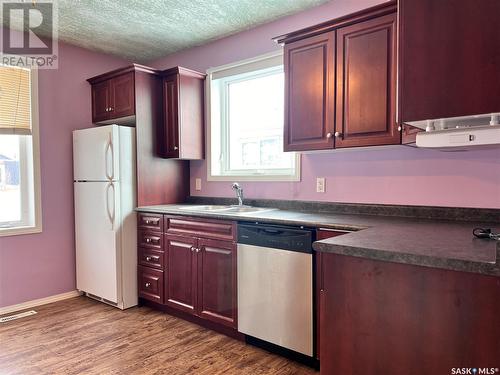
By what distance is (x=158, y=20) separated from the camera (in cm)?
297

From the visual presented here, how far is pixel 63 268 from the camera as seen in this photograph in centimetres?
353

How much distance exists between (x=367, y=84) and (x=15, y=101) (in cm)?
307

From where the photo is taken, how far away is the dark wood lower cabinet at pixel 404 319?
1.10 meters

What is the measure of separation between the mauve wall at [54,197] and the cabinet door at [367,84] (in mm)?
2734

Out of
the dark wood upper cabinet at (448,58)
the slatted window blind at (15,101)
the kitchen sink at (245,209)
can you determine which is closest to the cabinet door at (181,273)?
the kitchen sink at (245,209)

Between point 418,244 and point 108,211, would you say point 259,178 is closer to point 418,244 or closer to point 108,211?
point 108,211

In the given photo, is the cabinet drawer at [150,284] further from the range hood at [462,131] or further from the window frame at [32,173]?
the range hood at [462,131]

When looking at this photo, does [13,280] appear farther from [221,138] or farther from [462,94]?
[462,94]

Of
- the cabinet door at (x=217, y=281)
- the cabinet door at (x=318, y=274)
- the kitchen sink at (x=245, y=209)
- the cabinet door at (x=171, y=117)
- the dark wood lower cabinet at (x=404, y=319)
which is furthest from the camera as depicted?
the cabinet door at (x=171, y=117)

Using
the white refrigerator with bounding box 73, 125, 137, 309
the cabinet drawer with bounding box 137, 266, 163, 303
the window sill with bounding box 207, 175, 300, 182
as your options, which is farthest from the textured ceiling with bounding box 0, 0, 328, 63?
the cabinet drawer with bounding box 137, 266, 163, 303

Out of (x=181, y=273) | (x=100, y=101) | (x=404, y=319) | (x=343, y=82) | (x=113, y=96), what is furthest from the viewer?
(x=100, y=101)

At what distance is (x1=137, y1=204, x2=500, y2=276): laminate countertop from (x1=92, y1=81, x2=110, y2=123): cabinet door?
8.08 ft

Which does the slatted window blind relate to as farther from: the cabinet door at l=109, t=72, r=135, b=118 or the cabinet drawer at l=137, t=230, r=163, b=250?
the cabinet drawer at l=137, t=230, r=163, b=250

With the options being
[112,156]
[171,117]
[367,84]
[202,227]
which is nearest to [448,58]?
[367,84]
